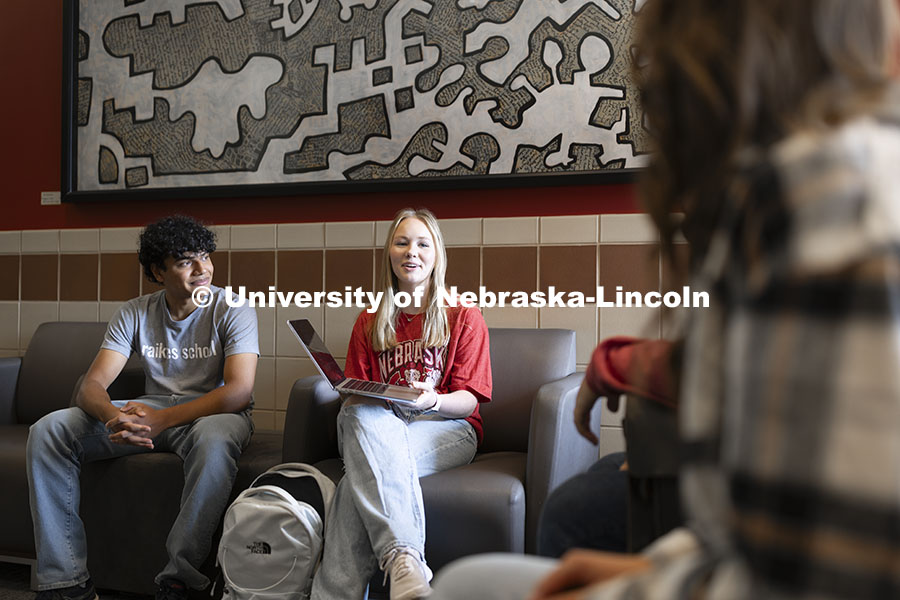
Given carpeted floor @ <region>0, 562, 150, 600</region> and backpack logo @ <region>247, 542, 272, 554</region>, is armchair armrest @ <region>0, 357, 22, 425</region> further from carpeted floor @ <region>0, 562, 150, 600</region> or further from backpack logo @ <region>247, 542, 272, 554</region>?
backpack logo @ <region>247, 542, 272, 554</region>

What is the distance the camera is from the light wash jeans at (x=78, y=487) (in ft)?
6.89

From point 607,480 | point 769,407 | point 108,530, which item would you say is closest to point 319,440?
point 108,530

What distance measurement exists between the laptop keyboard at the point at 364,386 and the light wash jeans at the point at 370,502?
64 millimetres

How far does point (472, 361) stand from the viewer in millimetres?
2305

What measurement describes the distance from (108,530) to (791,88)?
2.32 meters

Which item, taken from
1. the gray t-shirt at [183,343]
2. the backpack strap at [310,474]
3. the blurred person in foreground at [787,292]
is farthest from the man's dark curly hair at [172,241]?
the blurred person in foreground at [787,292]

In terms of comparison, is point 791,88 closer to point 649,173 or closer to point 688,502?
point 649,173

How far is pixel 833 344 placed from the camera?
1.44 ft

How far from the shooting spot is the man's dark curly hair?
247 cm

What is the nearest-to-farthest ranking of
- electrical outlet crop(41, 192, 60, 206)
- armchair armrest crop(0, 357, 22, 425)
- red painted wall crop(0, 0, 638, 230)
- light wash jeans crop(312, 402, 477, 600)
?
light wash jeans crop(312, 402, 477, 600) → armchair armrest crop(0, 357, 22, 425) → red painted wall crop(0, 0, 638, 230) → electrical outlet crop(41, 192, 60, 206)

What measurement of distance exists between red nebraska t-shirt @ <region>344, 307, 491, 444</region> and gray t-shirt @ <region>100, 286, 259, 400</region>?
38 centimetres

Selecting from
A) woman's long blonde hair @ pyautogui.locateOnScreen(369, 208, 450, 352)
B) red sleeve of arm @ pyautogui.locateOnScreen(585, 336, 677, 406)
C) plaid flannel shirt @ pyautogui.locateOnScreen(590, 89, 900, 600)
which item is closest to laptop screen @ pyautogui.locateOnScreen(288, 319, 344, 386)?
woman's long blonde hair @ pyautogui.locateOnScreen(369, 208, 450, 352)

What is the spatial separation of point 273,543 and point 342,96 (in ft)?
5.81

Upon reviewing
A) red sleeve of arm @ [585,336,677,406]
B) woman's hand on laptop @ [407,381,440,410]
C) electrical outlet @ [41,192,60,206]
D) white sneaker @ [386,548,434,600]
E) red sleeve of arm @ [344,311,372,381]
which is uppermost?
electrical outlet @ [41,192,60,206]
